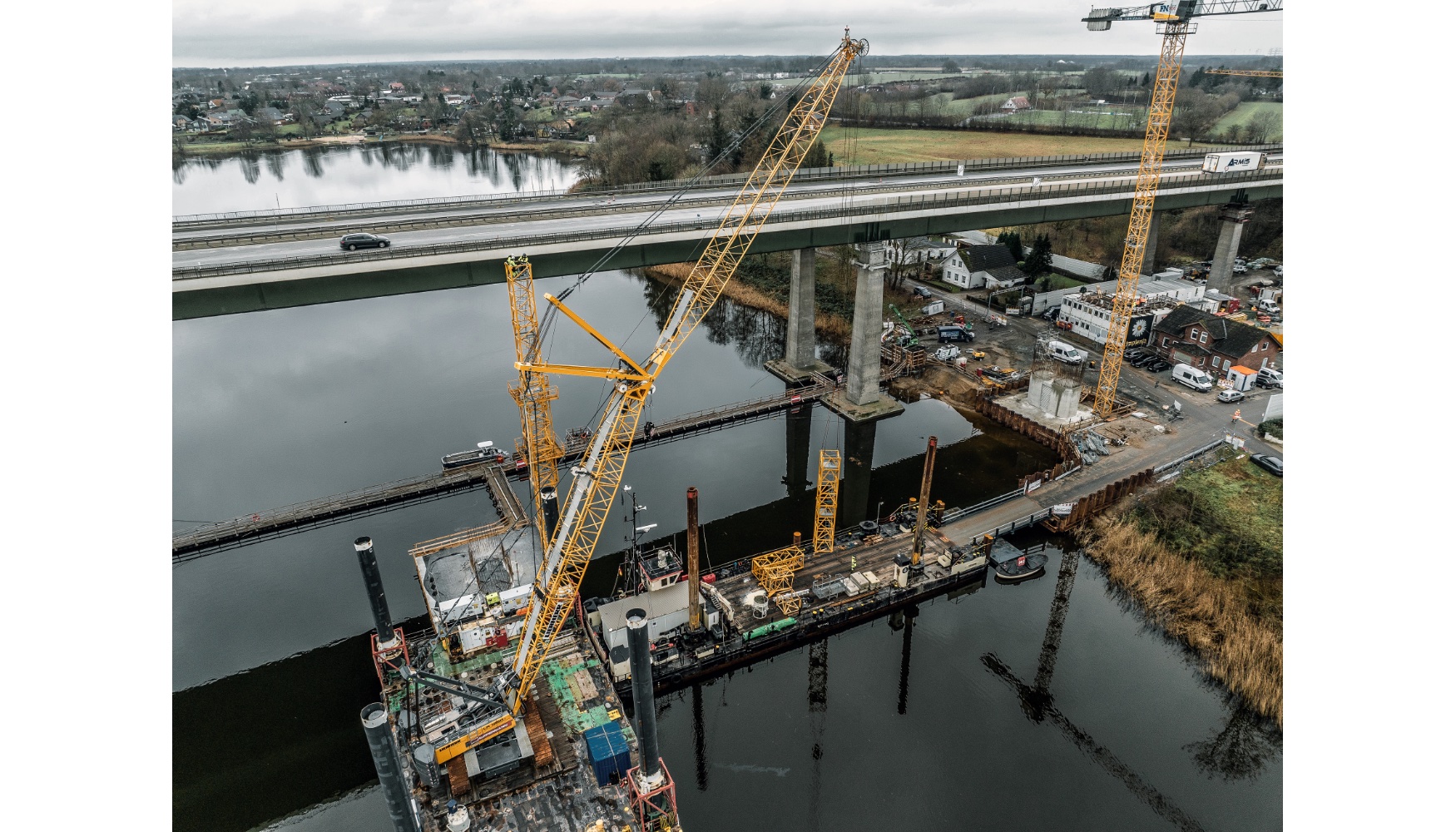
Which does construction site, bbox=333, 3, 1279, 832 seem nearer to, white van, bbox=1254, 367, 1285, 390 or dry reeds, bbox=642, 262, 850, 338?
white van, bbox=1254, 367, 1285, 390

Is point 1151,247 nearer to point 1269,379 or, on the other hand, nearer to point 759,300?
point 1269,379

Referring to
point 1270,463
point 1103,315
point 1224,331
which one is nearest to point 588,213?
point 1103,315

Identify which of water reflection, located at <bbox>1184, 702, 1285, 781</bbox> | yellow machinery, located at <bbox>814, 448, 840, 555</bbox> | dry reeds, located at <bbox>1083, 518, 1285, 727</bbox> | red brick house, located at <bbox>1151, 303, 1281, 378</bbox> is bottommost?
water reflection, located at <bbox>1184, 702, 1285, 781</bbox>

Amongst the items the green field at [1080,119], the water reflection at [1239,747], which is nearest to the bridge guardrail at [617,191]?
the green field at [1080,119]

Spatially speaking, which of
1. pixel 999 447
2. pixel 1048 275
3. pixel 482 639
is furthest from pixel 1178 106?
pixel 482 639

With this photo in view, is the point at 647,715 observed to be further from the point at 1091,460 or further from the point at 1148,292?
the point at 1148,292

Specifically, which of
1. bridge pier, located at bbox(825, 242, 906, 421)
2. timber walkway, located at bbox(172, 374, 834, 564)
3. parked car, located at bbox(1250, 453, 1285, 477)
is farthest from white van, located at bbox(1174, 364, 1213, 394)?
timber walkway, located at bbox(172, 374, 834, 564)
